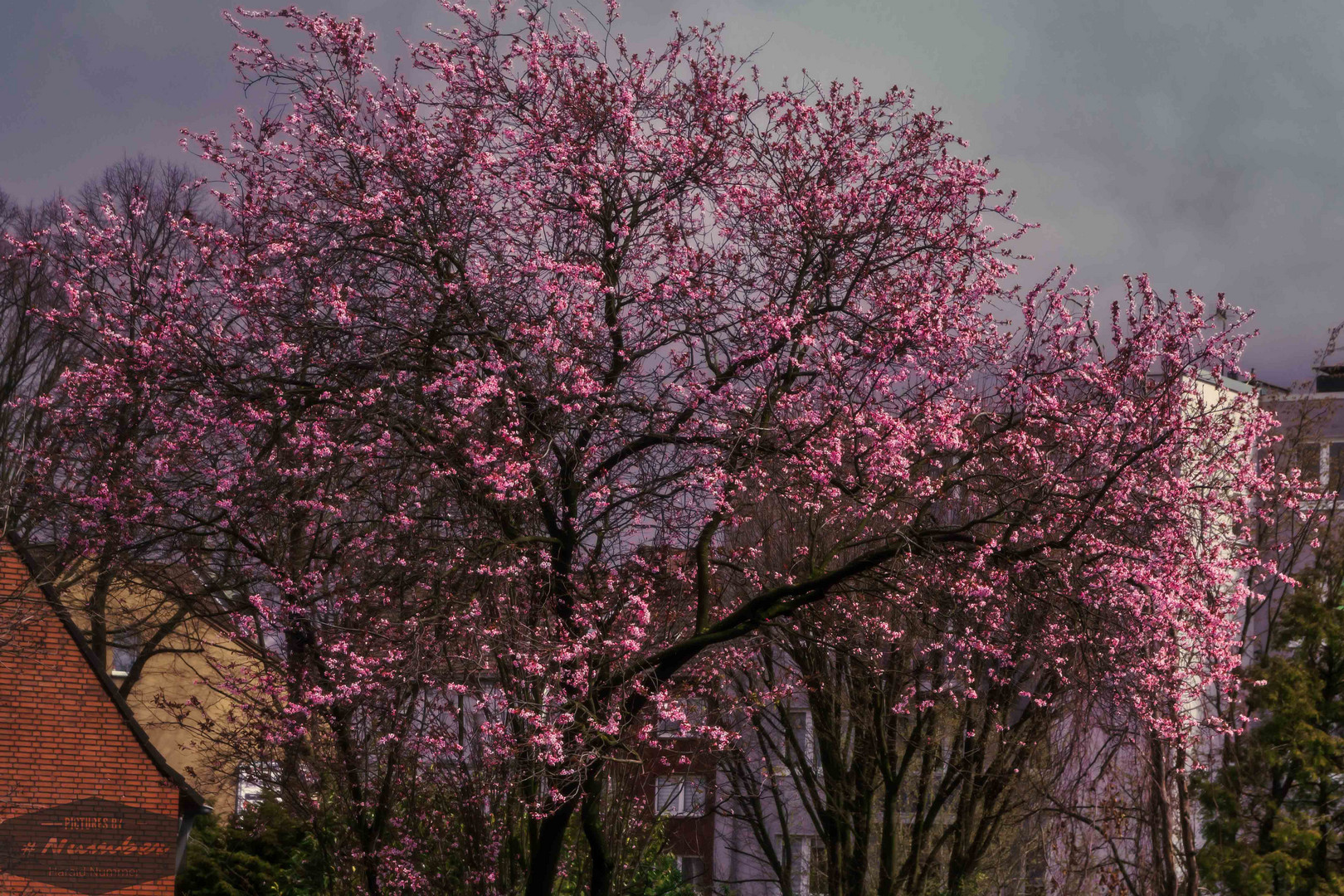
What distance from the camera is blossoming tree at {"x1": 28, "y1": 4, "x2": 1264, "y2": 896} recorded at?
39.4 ft

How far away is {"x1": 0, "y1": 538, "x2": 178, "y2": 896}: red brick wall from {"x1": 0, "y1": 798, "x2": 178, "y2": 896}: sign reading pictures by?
0.06m

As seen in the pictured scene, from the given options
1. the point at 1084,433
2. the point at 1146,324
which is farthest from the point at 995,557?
the point at 1146,324

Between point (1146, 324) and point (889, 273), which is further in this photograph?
point (1146, 324)

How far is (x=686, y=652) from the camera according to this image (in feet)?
41.0

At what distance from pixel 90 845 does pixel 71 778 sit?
1.01 metres

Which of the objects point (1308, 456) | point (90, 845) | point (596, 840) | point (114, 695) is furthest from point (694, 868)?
point (596, 840)

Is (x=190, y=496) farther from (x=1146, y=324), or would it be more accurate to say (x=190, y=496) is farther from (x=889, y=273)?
(x=1146, y=324)

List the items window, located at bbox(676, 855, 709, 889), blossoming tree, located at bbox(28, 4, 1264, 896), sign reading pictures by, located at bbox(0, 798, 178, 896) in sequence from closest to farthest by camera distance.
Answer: blossoming tree, located at bbox(28, 4, 1264, 896), sign reading pictures by, located at bbox(0, 798, 178, 896), window, located at bbox(676, 855, 709, 889)

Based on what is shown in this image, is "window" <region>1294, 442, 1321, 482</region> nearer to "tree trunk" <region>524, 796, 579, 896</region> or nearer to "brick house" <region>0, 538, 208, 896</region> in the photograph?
"tree trunk" <region>524, 796, 579, 896</region>

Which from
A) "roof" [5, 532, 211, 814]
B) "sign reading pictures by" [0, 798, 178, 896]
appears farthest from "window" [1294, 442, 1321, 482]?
"sign reading pictures by" [0, 798, 178, 896]

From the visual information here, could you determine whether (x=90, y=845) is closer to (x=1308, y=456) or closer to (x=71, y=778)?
(x=71, y=778)

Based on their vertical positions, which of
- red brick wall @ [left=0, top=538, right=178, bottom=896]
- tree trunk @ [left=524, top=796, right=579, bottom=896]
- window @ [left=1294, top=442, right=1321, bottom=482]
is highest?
window @ [left=1294, top=442, right=1321, bottom=482]

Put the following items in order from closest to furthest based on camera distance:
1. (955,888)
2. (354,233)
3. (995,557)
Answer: (995,557) < (354,233) < (955,888)

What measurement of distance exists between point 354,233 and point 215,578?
10.5 metres
